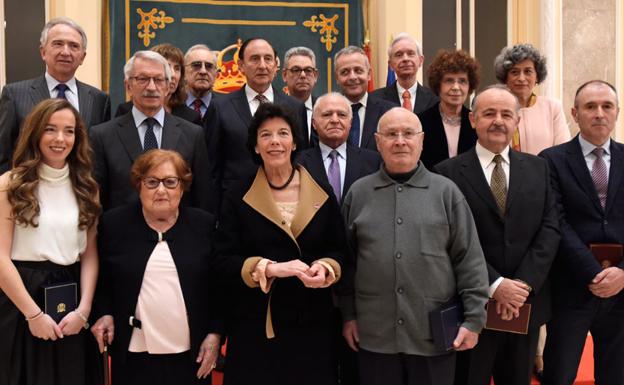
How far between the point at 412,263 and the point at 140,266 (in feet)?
3.53

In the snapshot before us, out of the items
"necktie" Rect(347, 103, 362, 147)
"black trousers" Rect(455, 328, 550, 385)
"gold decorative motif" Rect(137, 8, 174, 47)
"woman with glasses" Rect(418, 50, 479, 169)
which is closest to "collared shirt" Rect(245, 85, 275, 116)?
"necktie" Rect(347, 103, 362, 147)

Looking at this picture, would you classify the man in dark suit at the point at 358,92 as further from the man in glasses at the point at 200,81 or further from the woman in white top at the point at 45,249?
the woman in white top at the point at 45,249

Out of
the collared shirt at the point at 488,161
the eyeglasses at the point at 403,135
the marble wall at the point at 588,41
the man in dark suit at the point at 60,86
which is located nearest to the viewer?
the eyeglasses at the point at 403,135

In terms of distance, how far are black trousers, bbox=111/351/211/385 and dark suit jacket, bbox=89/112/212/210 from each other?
28.8 inches

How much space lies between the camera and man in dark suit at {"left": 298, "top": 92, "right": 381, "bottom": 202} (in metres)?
3.41

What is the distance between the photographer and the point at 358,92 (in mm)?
3996

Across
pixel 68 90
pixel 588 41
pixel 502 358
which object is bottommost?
pixel 502 358

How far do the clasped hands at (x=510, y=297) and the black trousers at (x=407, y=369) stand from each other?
34 cm

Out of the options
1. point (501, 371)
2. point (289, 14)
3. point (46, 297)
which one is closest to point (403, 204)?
point (501, 371)

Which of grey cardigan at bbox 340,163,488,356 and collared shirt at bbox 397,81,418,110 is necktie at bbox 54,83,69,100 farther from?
collared shirt at bbox 397,81,418,110

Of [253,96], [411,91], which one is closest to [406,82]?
[411,91]

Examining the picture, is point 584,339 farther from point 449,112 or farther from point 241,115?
point 241,115

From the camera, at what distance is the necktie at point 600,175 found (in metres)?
3.28

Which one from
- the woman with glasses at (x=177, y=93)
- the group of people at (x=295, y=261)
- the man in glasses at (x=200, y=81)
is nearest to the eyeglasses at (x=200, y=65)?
the man in glasses at (x=200, y=81)
